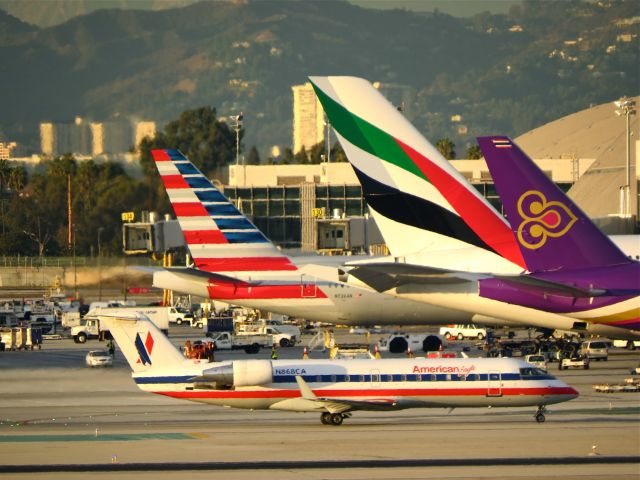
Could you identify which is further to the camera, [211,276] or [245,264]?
[245,264]

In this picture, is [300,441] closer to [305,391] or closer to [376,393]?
[305,391]

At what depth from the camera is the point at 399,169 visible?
156 feet

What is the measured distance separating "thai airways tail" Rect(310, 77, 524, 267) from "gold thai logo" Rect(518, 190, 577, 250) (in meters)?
4.66

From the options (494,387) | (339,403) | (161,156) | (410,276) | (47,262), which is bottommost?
(339,403)

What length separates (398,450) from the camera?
4266 cm

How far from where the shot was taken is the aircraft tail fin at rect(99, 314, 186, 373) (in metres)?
50.8

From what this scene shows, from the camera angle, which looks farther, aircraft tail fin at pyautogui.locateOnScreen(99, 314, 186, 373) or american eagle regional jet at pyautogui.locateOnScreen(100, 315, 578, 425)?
aircraft tail fin at pyautogui.locateOnScreen(99, 314, 186, 373)

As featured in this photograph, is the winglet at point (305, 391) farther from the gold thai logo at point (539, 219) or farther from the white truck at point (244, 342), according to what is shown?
the white truck at point (244, 342)

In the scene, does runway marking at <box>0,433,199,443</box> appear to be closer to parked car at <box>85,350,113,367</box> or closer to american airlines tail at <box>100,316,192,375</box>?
american airlines tail at <box>100,316,192,375</box>

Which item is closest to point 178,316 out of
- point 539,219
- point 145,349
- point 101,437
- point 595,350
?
point 595,350

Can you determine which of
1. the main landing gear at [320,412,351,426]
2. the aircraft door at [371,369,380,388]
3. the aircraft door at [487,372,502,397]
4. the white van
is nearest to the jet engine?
the main landing gear at [320,412,351,426]

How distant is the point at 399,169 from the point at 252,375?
32.2 ft

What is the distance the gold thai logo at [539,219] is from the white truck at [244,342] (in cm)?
4912

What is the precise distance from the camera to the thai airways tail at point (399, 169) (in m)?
47.5
